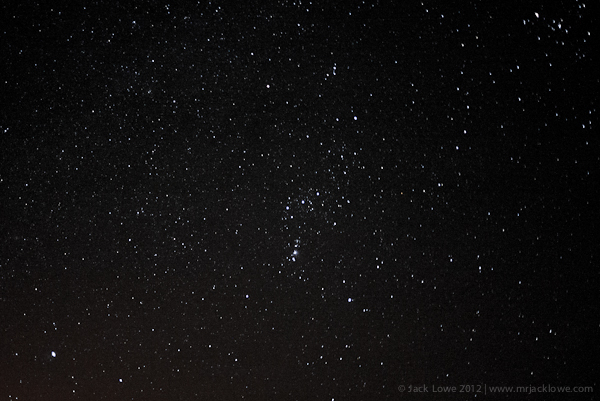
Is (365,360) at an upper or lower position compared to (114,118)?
lower

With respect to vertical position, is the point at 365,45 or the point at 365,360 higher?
the point at 365,45

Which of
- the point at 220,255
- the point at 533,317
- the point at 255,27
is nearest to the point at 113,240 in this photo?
the point at 220,255

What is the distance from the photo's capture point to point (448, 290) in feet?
1.29

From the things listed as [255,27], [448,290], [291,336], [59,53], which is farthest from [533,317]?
[59,53]

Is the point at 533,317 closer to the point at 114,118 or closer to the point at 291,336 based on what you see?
the point at 291,336

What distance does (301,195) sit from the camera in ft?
1.31

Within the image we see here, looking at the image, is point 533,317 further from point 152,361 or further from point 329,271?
point 152,361

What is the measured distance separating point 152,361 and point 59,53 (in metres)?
0.28

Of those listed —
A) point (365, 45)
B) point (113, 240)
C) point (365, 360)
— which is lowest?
point (365, 360)

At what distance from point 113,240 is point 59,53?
6.5 inches

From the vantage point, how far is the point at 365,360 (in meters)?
0.41

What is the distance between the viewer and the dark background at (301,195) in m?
0.38

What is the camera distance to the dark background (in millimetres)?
375

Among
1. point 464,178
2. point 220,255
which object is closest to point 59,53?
point 220,255
